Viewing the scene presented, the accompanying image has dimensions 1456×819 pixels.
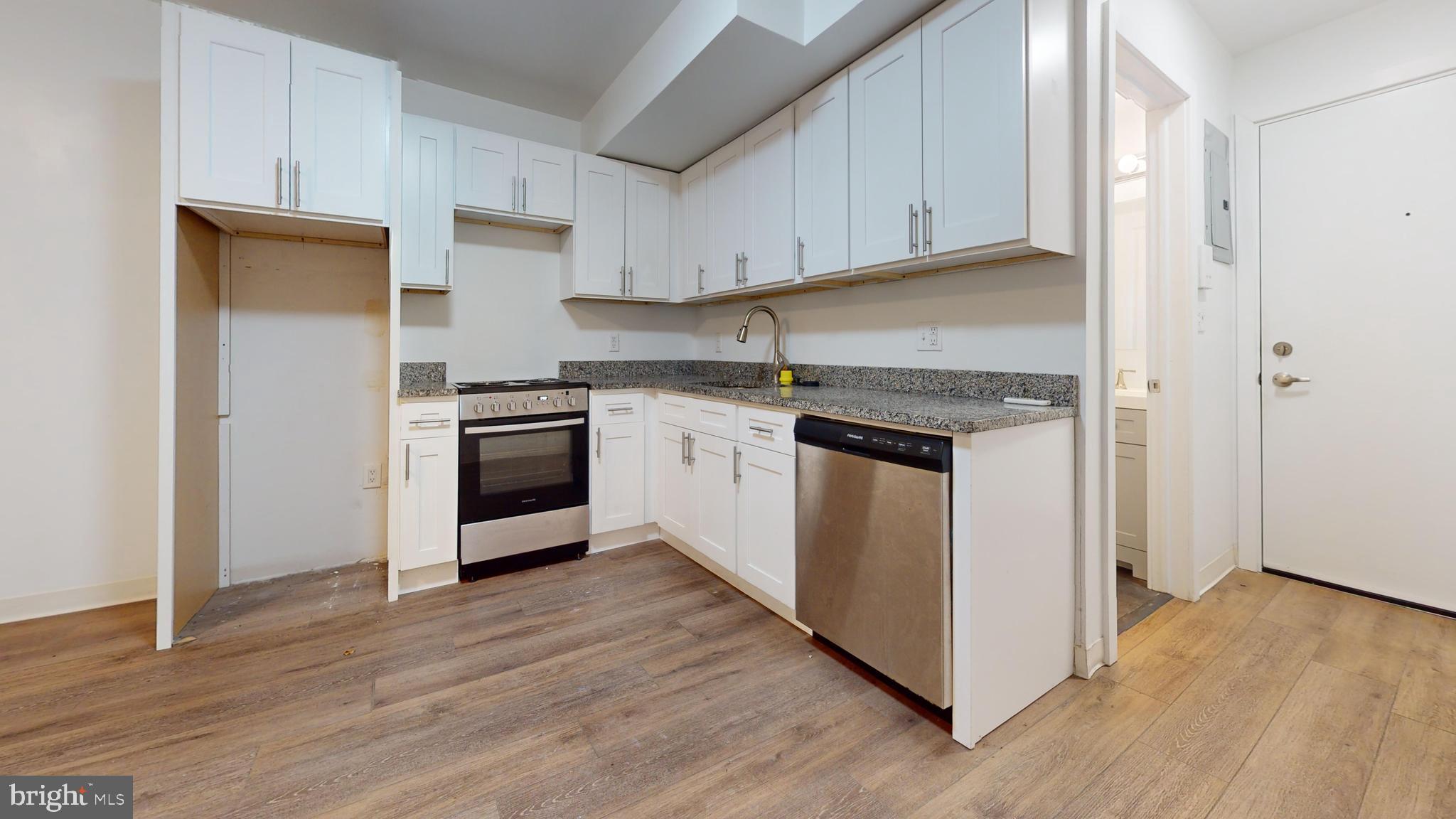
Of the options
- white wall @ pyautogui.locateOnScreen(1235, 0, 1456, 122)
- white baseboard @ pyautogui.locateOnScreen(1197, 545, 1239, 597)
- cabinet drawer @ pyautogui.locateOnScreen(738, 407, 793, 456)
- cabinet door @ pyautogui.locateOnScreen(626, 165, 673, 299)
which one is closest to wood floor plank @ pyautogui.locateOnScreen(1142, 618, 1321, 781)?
white baseboard @ pyautogui.locateOnScreen(1197, 545, 1239, 597)

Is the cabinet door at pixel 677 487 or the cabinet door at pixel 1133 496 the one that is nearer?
the cabinet door at pixel 1133 496

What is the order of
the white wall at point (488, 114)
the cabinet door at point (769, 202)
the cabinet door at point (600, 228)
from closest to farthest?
the cabinet door at point (769, 202)
the white wall at point (488, 114)
the cabinet door at point (600, 228)

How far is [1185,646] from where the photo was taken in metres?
2.02

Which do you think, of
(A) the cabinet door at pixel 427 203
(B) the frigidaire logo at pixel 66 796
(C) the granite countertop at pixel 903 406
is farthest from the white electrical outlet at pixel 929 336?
(B) the frigidaire logo at pixel 66 796

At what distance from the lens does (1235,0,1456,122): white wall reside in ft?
7.10

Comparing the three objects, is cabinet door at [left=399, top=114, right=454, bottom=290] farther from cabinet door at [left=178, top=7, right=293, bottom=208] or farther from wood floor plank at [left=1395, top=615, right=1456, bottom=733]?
wood floor plank at [left=1395, top=615, right=1456, bottom=733]

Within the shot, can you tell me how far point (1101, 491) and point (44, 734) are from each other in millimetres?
3281

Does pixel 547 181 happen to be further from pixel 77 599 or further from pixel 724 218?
pixel 77 599

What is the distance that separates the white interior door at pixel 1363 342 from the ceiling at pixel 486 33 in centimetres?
302

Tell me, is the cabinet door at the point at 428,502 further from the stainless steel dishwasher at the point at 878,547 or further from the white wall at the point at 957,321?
the white wall at the point at 957,321

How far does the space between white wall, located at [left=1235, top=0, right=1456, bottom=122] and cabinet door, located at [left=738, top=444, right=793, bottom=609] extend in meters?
2.93

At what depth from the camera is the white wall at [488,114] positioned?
3.02 m

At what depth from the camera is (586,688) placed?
5.85 ft

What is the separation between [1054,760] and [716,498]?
5.09 ft
